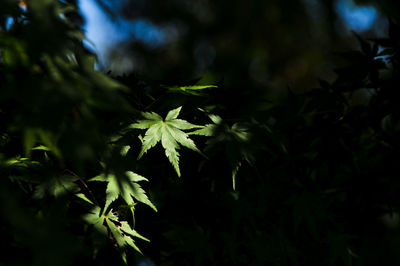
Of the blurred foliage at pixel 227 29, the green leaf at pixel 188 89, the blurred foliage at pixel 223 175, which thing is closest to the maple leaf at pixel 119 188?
the blurred foliage at pixel 223 175

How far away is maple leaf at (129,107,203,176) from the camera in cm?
90

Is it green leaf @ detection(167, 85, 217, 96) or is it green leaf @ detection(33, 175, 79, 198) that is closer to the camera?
green leaf @ detection(33, 175, 79, 198)

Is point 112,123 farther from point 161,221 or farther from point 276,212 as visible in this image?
point 276,212

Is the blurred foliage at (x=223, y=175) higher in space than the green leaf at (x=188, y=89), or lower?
lower

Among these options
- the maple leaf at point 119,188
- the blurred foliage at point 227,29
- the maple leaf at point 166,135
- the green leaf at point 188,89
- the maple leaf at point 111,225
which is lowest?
the maple leaf at point 111,225

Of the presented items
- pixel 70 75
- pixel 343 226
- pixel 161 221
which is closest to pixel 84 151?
pixel 70 75

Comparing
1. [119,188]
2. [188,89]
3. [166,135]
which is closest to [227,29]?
[188,89]

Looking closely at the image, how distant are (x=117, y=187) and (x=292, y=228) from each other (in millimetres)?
772

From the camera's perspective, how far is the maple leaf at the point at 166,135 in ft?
2.95

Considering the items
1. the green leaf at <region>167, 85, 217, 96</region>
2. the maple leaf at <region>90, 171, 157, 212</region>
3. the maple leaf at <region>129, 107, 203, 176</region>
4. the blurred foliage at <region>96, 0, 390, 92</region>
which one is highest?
the blurred foliage at <region>96, 0, 390, 92</region>

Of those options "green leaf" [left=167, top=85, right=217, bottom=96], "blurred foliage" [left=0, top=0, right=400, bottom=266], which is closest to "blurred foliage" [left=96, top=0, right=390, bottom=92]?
"green leaf" [left=167, top=85, right=217, bottom=96]

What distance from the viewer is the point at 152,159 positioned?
1111 millimetres

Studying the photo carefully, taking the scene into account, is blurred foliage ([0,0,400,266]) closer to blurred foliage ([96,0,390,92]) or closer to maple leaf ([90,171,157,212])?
maple leaf ([90,171,157,212])

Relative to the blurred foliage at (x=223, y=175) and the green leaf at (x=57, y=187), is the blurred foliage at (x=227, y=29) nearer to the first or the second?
the blurred foliage at (x=223, y=175)
